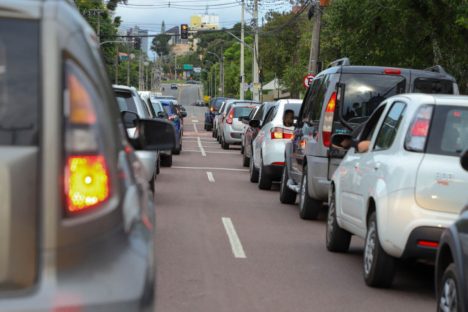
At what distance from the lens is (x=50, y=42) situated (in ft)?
11.0

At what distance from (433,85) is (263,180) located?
6034 millimetres

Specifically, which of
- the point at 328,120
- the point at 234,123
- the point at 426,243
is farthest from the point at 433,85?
the point at 234,123

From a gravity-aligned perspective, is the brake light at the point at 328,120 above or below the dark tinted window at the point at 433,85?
below

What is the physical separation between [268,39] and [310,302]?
66.5m

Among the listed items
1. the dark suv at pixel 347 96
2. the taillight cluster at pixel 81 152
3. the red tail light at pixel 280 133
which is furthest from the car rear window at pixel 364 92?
the taillight cluster at pixel 81 152

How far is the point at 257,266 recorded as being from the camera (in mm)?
9234

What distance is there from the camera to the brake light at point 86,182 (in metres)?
3.35

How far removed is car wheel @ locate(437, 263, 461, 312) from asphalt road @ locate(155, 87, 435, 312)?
1.45 meters

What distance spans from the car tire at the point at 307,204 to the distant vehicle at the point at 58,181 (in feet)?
30.6

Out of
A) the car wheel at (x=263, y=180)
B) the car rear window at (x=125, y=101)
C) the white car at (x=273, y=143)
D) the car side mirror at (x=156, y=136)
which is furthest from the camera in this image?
the car wheel at (x=263, y=180)

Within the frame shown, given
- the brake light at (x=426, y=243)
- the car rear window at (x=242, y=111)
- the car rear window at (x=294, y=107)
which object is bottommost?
the car rear window at (x=242, y=111)

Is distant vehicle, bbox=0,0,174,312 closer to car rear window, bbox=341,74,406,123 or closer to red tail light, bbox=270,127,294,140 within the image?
car rear window, bbox=341,74,406,123

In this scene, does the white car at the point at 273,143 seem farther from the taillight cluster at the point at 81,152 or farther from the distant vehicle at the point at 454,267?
the taillight cluster at the point at 81,152

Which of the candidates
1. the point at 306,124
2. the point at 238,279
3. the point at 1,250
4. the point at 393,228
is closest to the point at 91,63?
the point at 1,250
